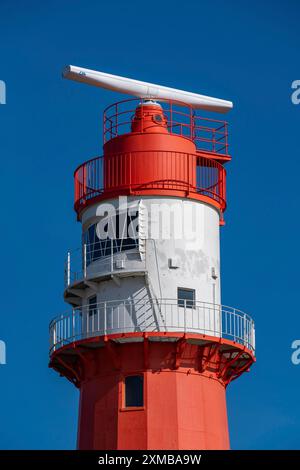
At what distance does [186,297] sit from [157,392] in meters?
4.16

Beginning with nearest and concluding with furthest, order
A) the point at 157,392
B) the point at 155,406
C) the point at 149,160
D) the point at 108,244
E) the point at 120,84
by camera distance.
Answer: the point at 155,406
the point at 157,392
the point at 108,244
the point at 149,160
the point at 120,84

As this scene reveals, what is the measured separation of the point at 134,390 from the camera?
112m

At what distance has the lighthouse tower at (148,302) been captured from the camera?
112 metres

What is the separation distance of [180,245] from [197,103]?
802 cm

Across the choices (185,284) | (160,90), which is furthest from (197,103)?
(185,284)

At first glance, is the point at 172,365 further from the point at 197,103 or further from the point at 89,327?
the point at 197,103

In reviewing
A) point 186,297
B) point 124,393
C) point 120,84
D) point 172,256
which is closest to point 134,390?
point 124,393

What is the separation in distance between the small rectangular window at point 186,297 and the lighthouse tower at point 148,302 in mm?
41

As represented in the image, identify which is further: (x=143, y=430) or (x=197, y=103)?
(x=197, y=103)

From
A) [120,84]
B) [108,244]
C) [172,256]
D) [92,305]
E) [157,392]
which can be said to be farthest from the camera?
[120,84]

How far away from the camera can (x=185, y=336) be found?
111312 mm

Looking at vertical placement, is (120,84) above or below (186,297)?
above

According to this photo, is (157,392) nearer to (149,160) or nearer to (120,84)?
(149,160)

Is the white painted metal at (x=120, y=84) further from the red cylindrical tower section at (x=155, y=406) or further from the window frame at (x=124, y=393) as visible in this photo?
the window frame at (x=124, y=393)
